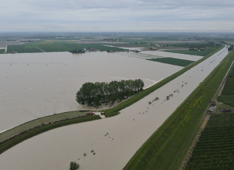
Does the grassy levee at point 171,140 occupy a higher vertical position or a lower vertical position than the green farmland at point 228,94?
lower

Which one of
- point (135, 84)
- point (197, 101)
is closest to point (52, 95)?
point (135, 84)

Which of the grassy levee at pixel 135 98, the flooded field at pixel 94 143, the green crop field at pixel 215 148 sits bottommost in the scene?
the flooded field at pixel 94 143

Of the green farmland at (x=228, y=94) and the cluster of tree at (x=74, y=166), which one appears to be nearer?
the cluster of tree at (x=74, y=166)

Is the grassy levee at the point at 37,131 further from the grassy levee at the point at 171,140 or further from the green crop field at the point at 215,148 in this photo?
the green crop field at the point at 215,148

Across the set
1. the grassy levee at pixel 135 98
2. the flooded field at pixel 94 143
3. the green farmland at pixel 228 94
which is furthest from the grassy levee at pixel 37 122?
the green farmland at pixel 228 94

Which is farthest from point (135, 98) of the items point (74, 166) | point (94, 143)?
point (74, 166)

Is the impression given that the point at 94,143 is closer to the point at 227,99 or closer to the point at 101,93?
the point at 101,93
